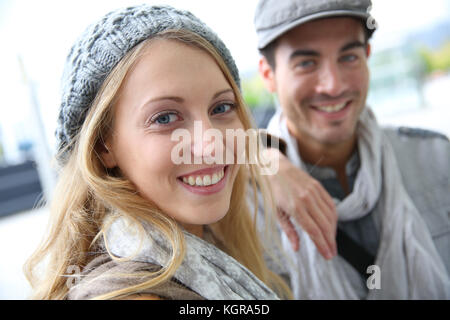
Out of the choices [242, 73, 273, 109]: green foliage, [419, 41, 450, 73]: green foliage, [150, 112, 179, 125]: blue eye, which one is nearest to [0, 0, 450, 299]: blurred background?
[242, 73, 273, 109]: green foliage

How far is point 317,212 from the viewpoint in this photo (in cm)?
83

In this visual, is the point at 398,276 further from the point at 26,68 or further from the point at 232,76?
the point at 26,68

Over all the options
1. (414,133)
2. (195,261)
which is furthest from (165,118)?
(414,133)

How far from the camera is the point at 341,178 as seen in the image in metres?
1.01

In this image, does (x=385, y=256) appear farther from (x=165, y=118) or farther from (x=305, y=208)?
(x=165, y=118)

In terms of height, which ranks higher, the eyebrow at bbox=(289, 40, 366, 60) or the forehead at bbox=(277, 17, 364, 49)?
the forehead at bbox=(277, 17, 364, 49)

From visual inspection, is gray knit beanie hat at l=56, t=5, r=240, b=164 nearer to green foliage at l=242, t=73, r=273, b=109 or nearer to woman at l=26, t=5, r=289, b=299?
woman at l=26, t=5, r=289, b=299

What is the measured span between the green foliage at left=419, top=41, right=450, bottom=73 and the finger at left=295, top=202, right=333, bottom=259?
2.36ft

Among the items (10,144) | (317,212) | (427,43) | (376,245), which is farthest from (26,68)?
(427,43)

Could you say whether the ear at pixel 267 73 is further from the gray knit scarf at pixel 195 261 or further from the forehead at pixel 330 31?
the gray knit scarf at pixel 195 261

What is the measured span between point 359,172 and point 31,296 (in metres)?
0.80

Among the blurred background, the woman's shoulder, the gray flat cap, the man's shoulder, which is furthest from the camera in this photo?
the man's shoulder

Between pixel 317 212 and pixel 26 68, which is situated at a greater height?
pixel 26 68

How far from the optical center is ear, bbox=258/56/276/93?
3.14 feet
